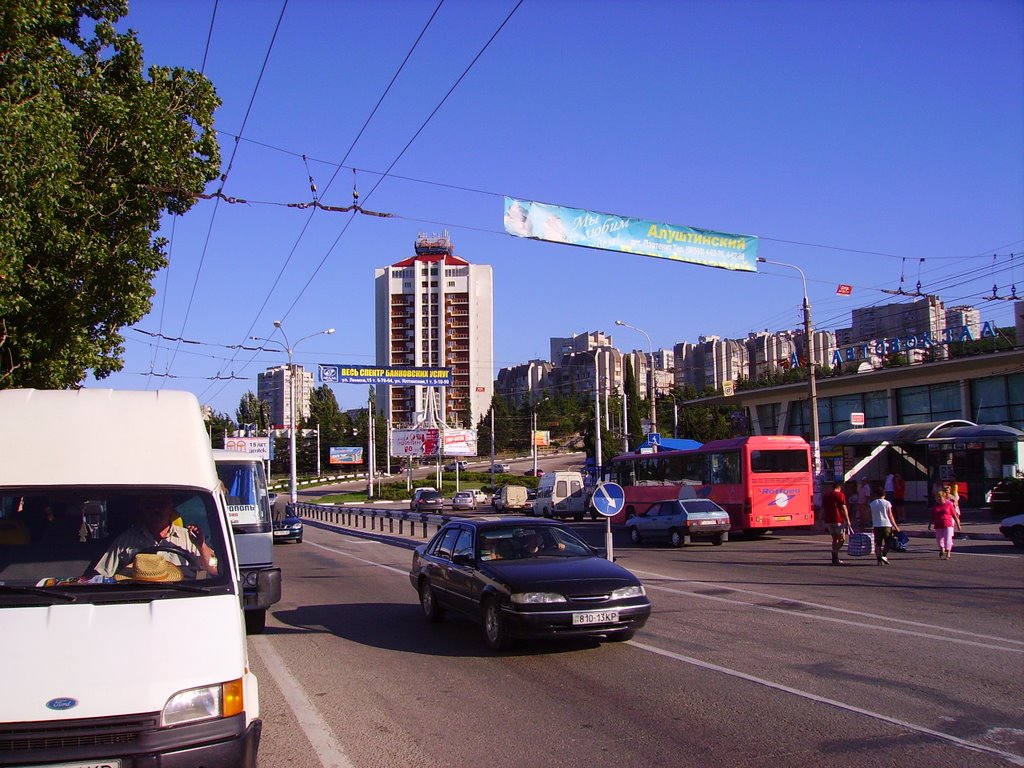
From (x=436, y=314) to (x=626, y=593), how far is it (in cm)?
13319

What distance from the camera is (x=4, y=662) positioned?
4.53m

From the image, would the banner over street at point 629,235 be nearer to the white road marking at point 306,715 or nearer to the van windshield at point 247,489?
the van windshield at point 247,489

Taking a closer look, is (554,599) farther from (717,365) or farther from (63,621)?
(717,365)

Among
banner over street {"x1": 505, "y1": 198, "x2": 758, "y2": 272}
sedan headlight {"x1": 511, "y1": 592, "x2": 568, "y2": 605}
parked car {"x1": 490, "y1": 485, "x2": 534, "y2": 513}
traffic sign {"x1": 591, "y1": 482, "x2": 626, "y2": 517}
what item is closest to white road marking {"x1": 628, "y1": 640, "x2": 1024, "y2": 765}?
sedan headlight {"x1": 511, "y1": 592, "x2": 568, "y2": 605}

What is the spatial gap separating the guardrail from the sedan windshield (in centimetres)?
1660

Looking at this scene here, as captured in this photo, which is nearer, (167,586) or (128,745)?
(128,745)

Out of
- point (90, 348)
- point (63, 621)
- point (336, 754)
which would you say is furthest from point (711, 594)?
point (90, 348)

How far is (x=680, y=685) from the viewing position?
795cm

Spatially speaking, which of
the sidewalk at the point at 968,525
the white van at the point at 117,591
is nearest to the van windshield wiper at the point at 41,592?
the white van at the point at 117,591

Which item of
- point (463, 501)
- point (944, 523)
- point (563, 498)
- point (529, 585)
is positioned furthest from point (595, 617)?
point (463, 501)

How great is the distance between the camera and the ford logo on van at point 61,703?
4.41m

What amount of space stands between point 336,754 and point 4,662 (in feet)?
8.15

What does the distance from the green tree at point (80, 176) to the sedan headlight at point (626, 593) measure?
8646 millimetres

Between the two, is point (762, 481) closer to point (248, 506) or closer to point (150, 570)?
point (248, 506)
